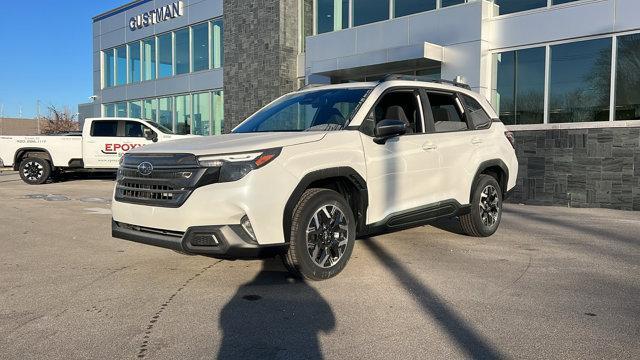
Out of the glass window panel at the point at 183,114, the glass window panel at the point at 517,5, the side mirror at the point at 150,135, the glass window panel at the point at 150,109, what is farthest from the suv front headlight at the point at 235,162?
the glass window panel at the point at 150,109

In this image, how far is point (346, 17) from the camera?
16234 mm

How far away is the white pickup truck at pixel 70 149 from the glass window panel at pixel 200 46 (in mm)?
7047

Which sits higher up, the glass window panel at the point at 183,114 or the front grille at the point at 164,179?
the glass window panel at the point at 183,114

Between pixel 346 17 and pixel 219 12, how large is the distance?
254 inches

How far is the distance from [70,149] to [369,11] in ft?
30.8

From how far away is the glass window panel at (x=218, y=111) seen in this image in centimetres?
2069

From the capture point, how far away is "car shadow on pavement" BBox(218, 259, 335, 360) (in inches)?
131

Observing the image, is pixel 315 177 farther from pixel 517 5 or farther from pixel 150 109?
pixel 150 109

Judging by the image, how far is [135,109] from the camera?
83.9 feet

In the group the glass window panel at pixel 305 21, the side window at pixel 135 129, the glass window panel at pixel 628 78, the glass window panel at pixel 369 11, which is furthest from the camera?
the glass window panel at pixel 305 21

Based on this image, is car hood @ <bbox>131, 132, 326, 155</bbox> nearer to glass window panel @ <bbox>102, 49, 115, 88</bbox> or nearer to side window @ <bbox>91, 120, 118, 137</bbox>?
side window @ <bbox>91, 120, 118, 137</bbox>

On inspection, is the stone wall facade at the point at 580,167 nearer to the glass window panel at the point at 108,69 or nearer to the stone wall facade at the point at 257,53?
the stone wall facade at the point at 257,53

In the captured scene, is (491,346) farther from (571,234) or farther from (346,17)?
(346,17)

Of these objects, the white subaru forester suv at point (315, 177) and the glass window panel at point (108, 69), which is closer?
the white subaru forester suv at point (315, 177)
